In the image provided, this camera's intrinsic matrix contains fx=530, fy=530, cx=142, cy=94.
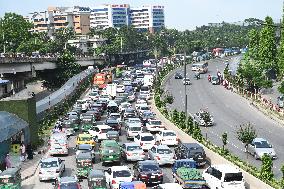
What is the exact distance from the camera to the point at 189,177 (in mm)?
31406

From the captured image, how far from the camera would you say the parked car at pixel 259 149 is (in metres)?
44.8

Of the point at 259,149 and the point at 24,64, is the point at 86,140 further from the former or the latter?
the point at 24,64

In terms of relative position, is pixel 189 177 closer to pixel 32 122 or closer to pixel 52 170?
pixel 52 170

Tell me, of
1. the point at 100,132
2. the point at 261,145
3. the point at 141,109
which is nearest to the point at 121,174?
the point at 261,145

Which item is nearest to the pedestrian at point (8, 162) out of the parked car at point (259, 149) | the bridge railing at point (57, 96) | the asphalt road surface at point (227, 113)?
the asphalt road surface at point (227, 113)

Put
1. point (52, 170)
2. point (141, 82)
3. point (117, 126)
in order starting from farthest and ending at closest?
point (141, 82) < point (117, 126) < point (52, 170)

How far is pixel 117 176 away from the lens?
32438 mm

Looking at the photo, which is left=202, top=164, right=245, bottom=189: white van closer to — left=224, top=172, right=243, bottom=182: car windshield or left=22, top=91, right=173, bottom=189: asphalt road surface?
left=224, top=172, right=243, bottom=182: car windshield

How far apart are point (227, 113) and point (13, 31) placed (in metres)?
99.8

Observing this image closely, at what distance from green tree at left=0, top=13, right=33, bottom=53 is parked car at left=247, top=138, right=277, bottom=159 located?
119 metres

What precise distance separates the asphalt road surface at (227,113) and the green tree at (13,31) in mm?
56683

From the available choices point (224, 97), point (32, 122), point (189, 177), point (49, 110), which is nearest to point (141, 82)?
point (224, 97)

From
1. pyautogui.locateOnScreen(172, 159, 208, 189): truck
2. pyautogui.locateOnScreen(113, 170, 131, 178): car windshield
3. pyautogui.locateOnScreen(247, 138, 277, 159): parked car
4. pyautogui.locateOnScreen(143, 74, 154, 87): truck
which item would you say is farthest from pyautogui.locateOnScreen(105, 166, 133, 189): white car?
pyautogui.locateOnScreen(143, 74, 154, 87): truck

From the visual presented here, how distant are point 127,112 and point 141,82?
129ft
